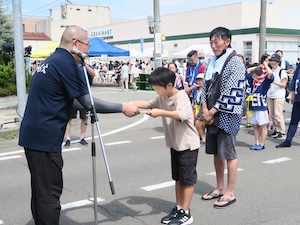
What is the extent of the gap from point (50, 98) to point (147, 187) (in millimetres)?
2760

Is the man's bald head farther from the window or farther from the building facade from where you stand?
the building facade

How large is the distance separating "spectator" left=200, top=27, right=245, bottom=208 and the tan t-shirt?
63cm

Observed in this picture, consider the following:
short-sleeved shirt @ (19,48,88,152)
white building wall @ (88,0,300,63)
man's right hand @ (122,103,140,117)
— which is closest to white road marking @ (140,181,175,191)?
man's right hand @ (122,103,140,117)

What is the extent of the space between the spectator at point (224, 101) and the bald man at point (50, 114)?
1900 mm

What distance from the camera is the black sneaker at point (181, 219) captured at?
4398 mm

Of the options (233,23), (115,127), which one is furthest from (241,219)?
(233,23)

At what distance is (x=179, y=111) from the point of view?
4105 mm

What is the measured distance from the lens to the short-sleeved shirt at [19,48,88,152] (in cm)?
341

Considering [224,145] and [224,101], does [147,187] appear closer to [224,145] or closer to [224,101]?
[224,145]

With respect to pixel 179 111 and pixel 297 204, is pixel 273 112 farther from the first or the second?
pixel 179 111

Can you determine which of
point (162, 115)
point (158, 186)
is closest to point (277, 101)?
point (158, 186)

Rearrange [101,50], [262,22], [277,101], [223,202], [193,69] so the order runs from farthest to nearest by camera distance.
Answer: [101,50]
[262,22]
[277,101]
[193,69]
[223,202]

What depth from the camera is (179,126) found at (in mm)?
4340

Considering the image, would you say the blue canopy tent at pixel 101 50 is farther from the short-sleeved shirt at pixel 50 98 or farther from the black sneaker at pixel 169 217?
the short-sleeved shirt at pixel 50 98
